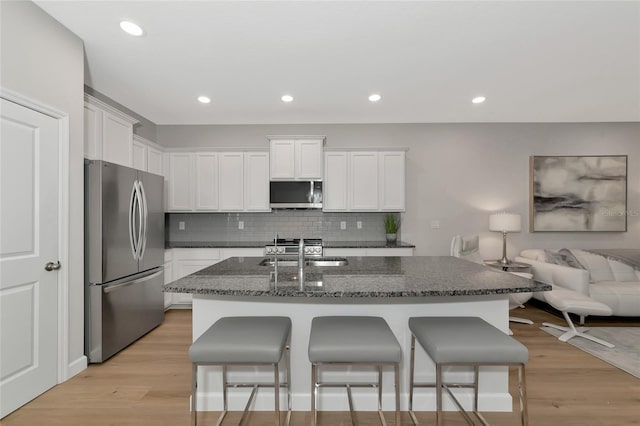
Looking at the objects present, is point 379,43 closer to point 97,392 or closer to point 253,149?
point 253,149

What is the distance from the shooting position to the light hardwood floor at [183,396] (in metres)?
1.84

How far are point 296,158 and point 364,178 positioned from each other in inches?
40.0

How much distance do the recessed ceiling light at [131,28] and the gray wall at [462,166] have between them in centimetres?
230

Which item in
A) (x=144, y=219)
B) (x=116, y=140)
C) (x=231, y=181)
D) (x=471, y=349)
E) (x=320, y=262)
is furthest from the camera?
(x=231, y=181)

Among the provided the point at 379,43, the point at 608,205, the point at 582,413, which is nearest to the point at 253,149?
the point at 379,43

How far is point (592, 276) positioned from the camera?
3814mm

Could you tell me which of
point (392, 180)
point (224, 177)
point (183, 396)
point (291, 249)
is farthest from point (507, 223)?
point (183, 396)

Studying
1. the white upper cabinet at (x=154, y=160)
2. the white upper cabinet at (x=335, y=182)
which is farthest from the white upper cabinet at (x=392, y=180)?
the white upper cabinet at (x=154, y=160)

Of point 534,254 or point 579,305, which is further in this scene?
point 534,254

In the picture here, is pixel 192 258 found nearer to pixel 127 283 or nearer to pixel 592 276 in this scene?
pixel 127 283

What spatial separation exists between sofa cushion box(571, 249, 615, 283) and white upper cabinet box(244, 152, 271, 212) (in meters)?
4.33

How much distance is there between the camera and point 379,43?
245 cm

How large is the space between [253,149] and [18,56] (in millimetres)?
2556

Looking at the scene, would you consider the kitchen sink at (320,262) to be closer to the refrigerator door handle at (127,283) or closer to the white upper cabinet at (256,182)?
the refrigerator door handle at (127,283)
